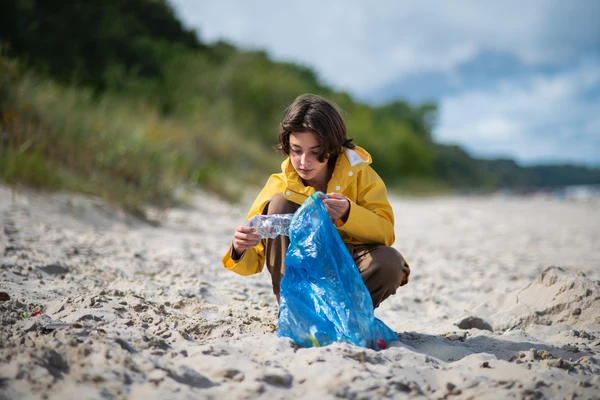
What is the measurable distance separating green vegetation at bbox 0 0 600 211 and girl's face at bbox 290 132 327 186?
1.24 ft

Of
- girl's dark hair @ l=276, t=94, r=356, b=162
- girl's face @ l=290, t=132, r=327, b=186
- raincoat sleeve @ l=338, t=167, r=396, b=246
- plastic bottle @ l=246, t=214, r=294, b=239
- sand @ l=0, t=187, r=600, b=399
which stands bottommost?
sand @ l=0, t=187, r=600, b=399

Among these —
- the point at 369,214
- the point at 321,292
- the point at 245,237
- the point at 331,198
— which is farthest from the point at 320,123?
the point at 321,292

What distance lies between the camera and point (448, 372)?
1660 millimetres

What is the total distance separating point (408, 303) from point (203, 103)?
10.3 meters

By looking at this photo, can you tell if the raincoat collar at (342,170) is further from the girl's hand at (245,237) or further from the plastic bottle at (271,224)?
the girl's hand at (245,237)

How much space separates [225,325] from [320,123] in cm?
97

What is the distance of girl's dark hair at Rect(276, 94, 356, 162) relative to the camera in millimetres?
2074

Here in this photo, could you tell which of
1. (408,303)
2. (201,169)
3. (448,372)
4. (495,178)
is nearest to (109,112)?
(201,169)

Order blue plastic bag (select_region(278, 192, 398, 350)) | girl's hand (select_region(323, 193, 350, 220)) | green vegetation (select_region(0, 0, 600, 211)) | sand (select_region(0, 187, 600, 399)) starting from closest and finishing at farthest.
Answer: sand (select_region(0, 187, 600, 399))
blue plastic bag (select_region(278, 192, 398, 350))
girl's hand (select_region(323, 193, 350, 220))
green vegetation (select_region(0, 0, 600, 211))

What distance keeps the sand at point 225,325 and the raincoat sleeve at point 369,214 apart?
454mm

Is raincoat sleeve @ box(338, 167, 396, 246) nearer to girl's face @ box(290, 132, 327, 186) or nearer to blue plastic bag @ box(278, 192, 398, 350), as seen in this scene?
blue plastic bag @ box(278, 192, 398, 350)

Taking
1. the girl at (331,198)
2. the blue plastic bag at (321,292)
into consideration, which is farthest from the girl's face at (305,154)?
the blue plastic bag at (321,292)

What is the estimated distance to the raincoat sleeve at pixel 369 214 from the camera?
2.03 meters

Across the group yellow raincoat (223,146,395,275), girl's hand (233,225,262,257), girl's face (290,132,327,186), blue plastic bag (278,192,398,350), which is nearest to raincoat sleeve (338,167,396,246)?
yellow raincoat (223,146,395,275)
